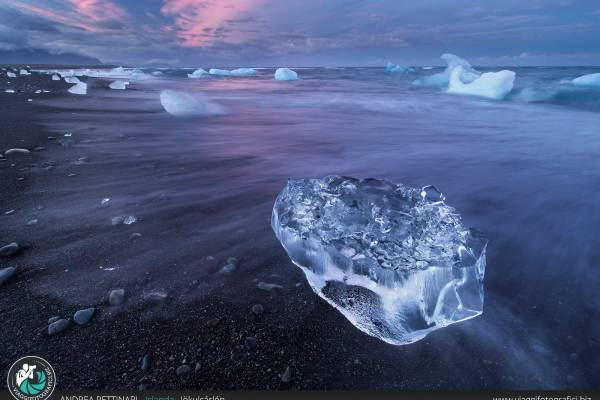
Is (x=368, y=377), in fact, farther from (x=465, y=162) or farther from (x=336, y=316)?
(x=465, y=162)

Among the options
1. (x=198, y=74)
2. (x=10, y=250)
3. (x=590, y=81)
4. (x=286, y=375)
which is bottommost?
(x=286, y=375)

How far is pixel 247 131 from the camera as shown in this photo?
7.21 meters

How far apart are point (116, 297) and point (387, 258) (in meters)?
1.60

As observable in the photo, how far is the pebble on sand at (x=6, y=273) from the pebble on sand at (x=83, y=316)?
2.13 feet

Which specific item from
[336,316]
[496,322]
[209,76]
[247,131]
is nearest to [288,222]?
[336,316]

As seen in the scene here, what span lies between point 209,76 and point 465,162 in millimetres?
45505

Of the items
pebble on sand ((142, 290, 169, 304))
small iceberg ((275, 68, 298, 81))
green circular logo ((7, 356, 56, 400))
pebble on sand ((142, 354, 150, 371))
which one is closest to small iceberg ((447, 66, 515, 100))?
small iceberg ((275, 68, 298, 81))

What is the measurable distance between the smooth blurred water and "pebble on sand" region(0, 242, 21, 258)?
0.75 ft

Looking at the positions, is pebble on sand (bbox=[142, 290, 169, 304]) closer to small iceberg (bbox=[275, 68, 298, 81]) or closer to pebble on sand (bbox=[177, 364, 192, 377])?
pebble on sand (bbox=[177, 364, 192, 377])

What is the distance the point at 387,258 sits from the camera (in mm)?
1647

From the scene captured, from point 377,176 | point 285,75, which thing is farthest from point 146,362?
point 285,75

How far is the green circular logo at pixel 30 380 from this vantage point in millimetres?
1327

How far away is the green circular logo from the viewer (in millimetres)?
1327

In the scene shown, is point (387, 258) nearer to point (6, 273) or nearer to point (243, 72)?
point (6, 273)
